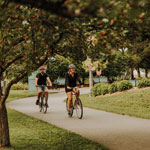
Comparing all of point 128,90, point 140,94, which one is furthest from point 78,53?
point 128,90

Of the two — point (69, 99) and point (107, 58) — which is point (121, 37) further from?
point (69, 99)

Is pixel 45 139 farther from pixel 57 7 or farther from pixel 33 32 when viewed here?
pixel 57 7

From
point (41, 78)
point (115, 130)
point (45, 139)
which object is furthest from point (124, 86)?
point (45, 139)

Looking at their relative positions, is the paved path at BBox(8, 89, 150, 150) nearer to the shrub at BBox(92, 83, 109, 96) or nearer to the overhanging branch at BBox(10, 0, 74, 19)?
the overhanging branch at BBox(10, 0, 74, 19)

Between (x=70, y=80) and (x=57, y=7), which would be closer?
(x=57, y=7)

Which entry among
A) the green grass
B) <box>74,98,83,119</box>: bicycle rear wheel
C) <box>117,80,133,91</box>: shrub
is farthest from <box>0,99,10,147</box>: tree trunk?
<box>117,80,133,91</box>: shrub

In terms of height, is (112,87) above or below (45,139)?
above

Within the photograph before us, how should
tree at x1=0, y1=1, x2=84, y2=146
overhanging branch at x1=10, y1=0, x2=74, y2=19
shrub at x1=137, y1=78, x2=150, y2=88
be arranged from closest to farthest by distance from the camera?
overhanging branch at x1=10, y1=0, x2=74, y2=19 → tree at x1=0, y1=1, x2=84, y2=146 → shrub at x1=137, y1=78, x2=150, y2=88

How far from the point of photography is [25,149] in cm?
605

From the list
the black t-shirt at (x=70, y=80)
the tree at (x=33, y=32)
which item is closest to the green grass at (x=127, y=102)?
the black t-shirt at (x=70, y=80)

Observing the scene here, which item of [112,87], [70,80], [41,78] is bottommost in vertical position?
[112,87]

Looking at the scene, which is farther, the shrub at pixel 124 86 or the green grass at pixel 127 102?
the shrub at pixel 124 86

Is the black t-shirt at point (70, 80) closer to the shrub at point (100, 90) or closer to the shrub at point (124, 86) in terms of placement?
the shrub at point (124, 86)

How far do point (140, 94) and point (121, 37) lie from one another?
433 inches
